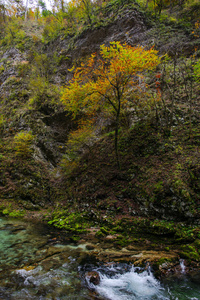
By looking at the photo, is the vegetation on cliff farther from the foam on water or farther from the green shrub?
the foam on water

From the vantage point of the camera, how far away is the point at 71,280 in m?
3.76

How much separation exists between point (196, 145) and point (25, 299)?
847cm

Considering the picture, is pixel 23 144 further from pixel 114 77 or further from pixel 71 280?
pixel 71 280

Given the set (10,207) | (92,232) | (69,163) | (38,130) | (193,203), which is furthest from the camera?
(38,130)

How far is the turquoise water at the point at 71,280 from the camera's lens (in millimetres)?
3330

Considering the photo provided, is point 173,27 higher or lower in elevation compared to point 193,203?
higher

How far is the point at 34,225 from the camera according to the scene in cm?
786

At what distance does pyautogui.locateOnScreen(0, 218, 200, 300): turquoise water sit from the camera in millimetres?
3330

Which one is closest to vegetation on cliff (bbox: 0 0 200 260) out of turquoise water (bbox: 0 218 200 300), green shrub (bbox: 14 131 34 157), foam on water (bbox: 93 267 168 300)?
green shrub (bbox: 14 131 34 157)

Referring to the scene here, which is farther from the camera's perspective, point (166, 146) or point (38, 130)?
point (38, 130)

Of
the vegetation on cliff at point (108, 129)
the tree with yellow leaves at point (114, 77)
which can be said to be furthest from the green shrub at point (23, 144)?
the tree with yellow leaves at point (114, 77)

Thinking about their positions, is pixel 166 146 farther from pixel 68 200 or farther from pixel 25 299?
pixel 25 299

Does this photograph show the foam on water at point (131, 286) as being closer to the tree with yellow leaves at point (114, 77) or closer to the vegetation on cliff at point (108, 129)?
the vegetation on cliff at point (108, 129)

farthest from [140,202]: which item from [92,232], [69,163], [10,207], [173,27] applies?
[173,27]
